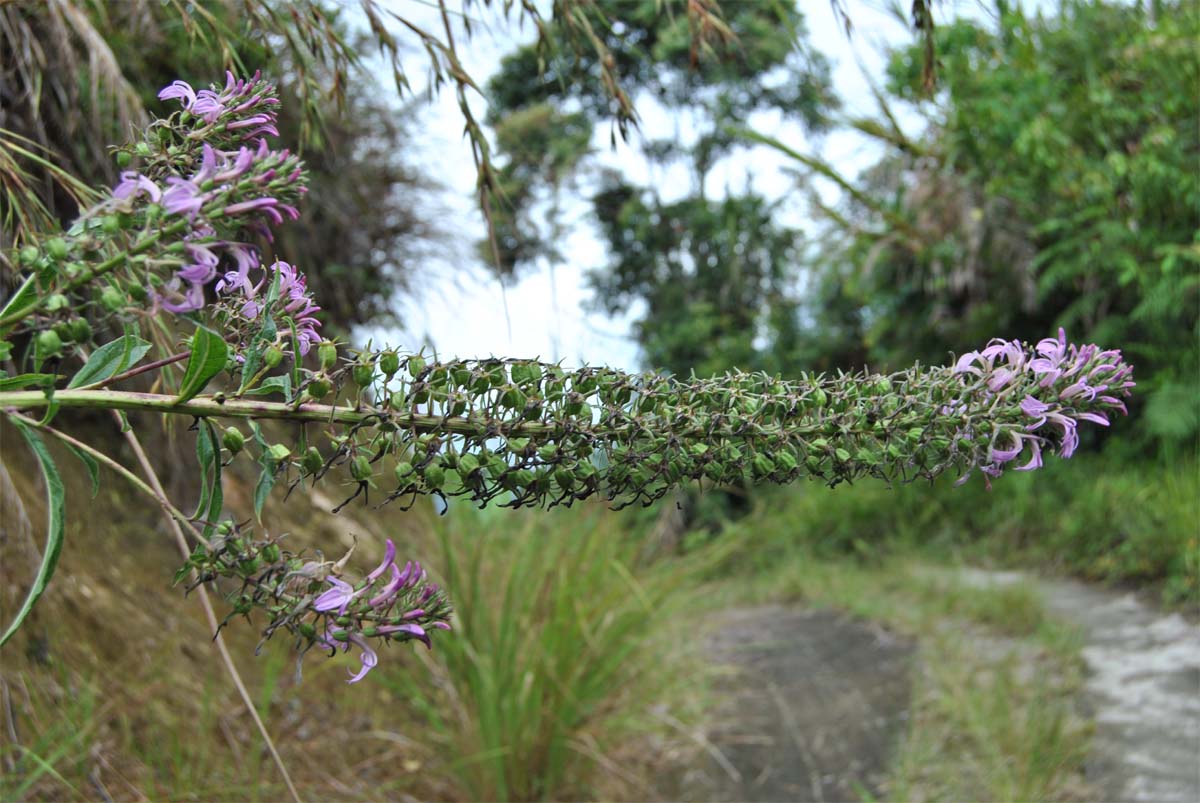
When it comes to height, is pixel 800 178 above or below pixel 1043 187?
above

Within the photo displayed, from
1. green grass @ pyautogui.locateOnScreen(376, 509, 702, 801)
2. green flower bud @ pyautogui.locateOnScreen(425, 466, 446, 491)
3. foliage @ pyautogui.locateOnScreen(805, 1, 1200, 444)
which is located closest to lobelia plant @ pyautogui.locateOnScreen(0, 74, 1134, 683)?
green flower bud @ pyautogui.locateOnScreen(425, 466, 446, 491)

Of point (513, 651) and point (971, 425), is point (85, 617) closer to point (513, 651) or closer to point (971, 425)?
point (513, 651)

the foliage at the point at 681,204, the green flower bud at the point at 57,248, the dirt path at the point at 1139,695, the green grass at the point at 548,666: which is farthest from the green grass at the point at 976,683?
the foliage at the point at 681,204

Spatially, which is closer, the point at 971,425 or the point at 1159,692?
the point at 971,425

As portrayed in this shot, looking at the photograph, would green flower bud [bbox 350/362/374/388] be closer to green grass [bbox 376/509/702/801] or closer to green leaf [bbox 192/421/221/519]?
green leaf [bbox 192/421/221/519]

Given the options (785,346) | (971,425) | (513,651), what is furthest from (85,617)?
(785,346)

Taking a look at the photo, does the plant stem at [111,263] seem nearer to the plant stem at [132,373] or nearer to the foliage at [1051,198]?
the plant stem at [132,373]

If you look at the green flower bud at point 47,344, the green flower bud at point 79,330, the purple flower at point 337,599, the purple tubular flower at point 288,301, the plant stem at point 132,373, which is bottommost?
→ the purple flower at point 337,599
